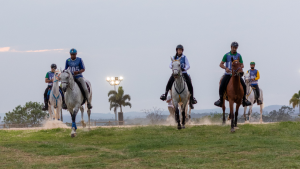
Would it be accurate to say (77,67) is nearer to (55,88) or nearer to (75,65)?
(75,65)

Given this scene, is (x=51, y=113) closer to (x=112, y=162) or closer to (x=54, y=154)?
(x=54, y=154)

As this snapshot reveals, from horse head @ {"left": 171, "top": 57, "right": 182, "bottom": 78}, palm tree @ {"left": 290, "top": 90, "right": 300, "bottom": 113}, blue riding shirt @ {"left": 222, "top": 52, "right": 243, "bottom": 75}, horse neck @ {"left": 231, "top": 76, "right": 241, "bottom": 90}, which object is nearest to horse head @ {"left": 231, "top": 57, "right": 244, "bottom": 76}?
horse neck @ {"left": 231, "top": 76, "right": 241, "bottom": 90}

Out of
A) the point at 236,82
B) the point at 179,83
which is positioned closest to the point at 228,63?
the point at 236,82

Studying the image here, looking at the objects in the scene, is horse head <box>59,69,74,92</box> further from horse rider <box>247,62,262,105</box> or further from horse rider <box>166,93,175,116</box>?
horse rider <box>247,62,262,105</box>

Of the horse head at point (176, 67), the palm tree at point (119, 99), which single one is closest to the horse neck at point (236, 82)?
the horse head at point (176, 67)

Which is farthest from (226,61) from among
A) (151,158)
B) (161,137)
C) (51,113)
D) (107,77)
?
(107,77)

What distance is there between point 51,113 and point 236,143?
15190 mm

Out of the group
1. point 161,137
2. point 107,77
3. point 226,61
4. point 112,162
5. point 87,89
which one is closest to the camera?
point 112,162

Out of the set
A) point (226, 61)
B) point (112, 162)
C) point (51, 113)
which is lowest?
point (112, 162)

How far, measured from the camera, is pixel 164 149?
1323cm

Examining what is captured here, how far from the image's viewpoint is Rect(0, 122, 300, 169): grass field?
10500 millimetres

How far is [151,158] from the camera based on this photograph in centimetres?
1138

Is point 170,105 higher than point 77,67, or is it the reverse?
point 77,67

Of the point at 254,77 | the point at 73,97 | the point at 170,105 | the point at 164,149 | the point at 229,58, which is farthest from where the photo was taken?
the point at 170,105
